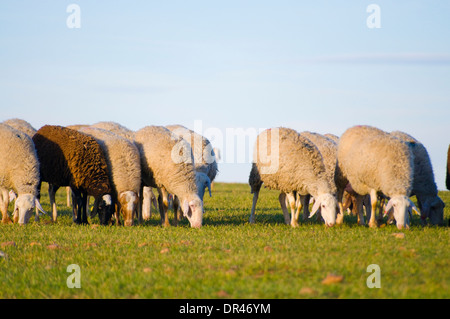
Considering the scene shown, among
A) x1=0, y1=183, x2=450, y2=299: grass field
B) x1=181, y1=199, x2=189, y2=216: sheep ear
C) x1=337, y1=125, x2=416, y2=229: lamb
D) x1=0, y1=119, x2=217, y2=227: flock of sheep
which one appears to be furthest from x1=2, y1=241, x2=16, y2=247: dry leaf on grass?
x1=337, y1=125, x2=416, y2=229: lamb

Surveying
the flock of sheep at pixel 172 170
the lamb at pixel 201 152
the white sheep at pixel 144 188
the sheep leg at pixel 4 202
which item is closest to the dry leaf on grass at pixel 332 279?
the flock of sheep at pixel 172 170

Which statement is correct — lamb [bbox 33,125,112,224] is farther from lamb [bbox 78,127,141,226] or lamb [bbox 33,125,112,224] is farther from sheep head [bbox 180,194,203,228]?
sheep head [bbox 180,194,203,228]

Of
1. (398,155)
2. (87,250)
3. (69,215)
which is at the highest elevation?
(398,155)

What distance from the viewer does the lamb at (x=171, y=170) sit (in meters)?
12.5

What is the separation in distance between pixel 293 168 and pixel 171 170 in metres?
2.88

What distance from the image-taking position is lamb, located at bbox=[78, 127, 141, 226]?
12.7 m

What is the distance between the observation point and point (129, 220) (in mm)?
12531

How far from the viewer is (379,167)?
1184cm

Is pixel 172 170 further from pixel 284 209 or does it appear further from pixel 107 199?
pixel 284 209

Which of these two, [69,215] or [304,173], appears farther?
[69,215]

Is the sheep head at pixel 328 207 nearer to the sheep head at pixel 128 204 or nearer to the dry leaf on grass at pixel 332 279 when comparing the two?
the sheep head at pixel 128 204
